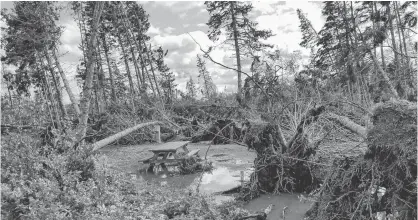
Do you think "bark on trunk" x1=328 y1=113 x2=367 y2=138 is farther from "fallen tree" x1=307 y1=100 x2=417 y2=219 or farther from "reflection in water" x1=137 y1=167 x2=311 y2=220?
"reflection in water" x1=137 y1=167 x2=311 y2=220

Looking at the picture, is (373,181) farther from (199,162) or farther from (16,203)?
(199,162)

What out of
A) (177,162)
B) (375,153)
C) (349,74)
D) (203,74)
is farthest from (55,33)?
(203,74)

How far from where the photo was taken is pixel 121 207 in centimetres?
540

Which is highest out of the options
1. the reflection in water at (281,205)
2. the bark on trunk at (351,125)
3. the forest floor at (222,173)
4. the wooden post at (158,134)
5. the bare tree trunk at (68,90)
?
the bare tree trunk at (68,90)

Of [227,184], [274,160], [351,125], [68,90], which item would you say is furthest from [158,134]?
[351,125]

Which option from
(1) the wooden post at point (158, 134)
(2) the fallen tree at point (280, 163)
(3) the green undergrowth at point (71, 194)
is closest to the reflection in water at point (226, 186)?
(2) the fallen tree at point (280, 163)

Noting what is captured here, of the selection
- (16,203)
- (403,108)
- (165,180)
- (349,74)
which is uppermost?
(349,74)

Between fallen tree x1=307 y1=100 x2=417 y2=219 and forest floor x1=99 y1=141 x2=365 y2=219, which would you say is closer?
fallen tree x1=307 y1=100 x2=417 y2=219

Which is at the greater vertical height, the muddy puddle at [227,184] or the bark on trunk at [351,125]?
the bark on trunk at [351,125]

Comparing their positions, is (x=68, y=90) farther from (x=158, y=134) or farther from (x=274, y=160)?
(x=274, y=160)

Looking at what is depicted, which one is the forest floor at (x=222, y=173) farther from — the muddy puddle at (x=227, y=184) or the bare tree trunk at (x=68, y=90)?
the bare tree trunk at (x=68, y=90)

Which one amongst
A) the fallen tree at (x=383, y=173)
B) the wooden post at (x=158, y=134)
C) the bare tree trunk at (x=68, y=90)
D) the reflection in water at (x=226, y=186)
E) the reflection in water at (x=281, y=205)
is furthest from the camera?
the wooden post at (x=158, y=134)

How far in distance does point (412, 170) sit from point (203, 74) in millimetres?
54120

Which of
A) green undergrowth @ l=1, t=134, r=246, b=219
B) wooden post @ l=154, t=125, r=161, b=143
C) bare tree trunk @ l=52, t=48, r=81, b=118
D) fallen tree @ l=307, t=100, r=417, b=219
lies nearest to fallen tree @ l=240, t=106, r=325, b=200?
green undergrowth @ l=1, t=134, r=246, b=219
